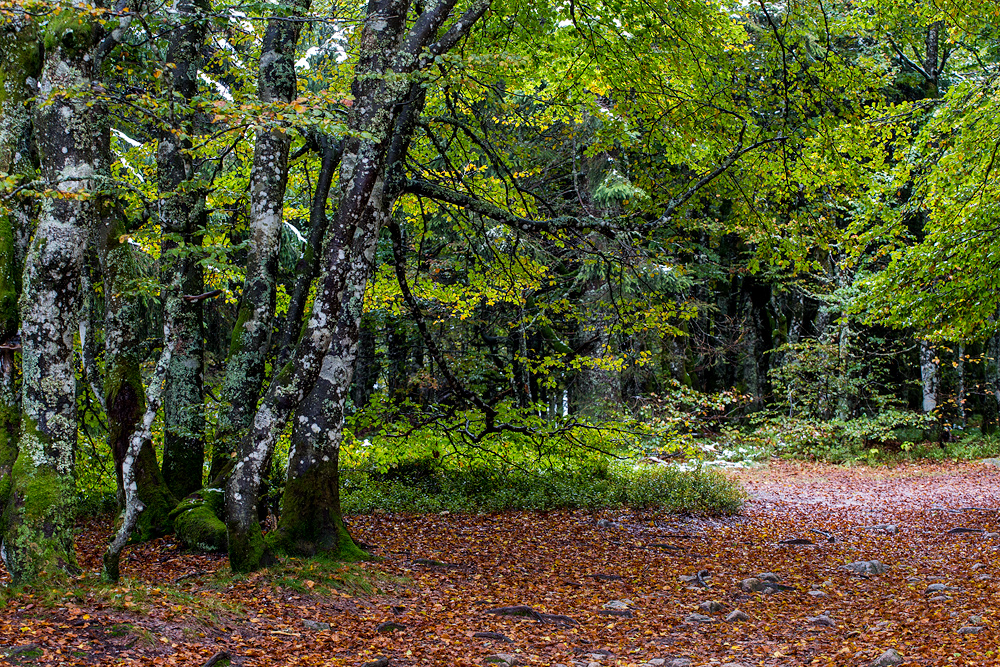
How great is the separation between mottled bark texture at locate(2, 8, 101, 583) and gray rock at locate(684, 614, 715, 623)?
5.06 meters

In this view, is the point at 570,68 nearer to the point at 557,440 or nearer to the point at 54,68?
the point at 557,440

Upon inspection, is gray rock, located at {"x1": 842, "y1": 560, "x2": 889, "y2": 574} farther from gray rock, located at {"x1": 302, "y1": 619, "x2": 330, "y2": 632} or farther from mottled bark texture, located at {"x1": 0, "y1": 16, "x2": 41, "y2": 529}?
mottled bark texture, located at {"x1": 0, "y1": 16, "x2": 41, "y2": 529}

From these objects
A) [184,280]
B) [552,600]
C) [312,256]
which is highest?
[312,256]

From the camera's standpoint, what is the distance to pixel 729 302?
28.4 m

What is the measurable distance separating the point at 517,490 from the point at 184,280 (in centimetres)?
664

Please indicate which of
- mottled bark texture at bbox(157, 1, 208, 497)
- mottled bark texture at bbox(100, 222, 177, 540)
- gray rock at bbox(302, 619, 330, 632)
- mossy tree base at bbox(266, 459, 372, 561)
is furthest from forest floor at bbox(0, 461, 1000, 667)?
mottled bark texture at bbox(157, 1, 208, 497)

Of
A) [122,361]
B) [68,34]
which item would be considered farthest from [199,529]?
[68,34]

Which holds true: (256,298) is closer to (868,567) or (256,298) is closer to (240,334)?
(240,334)

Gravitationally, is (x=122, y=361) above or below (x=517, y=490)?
above

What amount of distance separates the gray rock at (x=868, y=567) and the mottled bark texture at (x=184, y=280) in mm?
7697

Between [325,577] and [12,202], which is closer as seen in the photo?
[12,202]

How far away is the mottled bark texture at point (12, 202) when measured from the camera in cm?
546

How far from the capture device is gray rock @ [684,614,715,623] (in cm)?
678

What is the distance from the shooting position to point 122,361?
7637 millimetres
